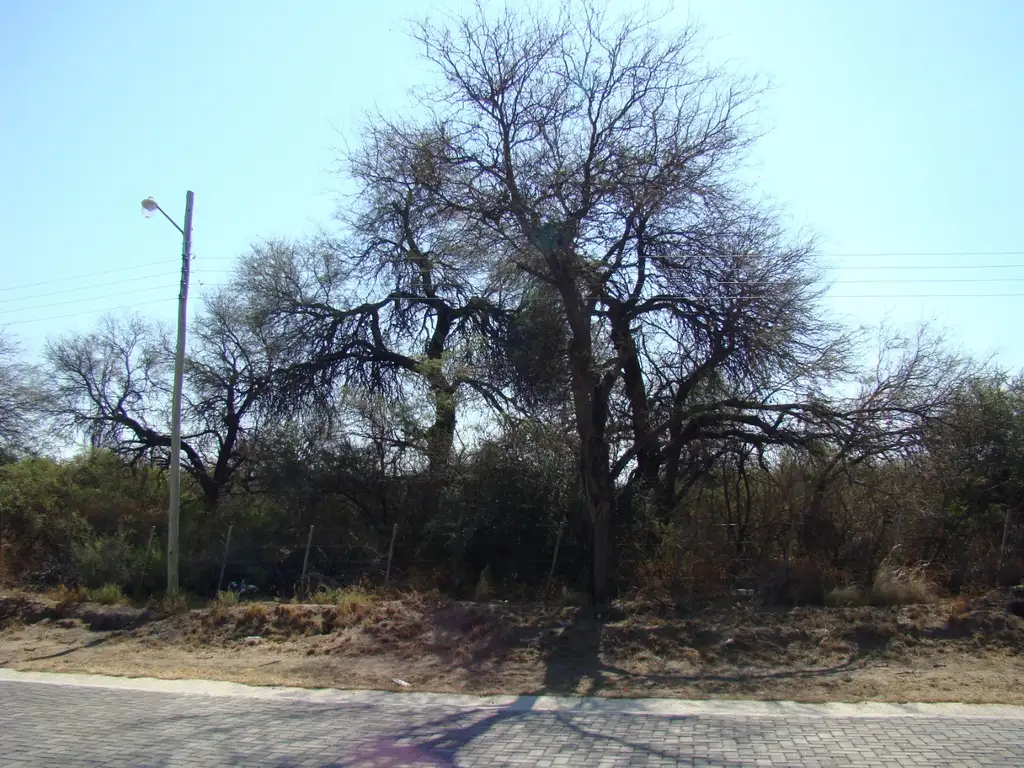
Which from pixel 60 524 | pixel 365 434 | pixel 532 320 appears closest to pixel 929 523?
pixel 532 320

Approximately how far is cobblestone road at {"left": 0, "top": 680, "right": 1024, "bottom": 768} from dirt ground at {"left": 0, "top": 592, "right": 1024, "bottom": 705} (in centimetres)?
125

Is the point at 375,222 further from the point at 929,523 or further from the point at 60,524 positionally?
the point at 929,523

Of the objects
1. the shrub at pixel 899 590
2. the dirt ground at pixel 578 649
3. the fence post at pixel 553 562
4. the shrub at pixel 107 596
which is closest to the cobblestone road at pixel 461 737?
the dirt ground at pixel 578 649

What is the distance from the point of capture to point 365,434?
20.3 m

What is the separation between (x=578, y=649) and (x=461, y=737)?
418cm

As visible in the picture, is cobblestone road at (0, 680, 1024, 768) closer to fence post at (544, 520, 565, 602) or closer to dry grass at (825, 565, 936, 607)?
dry grass at (825, 565, 936, 607)

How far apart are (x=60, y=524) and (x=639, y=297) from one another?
50.2 ft

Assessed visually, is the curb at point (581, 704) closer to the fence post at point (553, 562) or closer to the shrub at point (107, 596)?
the fence post at point (553, 562)

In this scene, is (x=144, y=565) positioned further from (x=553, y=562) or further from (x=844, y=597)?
(x=844, y=597)

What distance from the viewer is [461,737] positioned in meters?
7.96

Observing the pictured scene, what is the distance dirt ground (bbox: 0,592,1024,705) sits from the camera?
10250 mm

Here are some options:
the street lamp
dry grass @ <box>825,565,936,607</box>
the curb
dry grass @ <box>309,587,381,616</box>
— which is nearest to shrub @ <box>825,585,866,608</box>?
dry grass @ <box>825,565,936,607</box>

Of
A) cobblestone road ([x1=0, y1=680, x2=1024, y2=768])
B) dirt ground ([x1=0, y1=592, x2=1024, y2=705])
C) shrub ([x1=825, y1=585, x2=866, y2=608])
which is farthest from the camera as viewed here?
shrub ([x1=825, y1=585, x2=866, y2=608])

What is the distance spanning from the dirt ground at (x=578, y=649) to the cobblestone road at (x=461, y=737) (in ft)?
4.10
